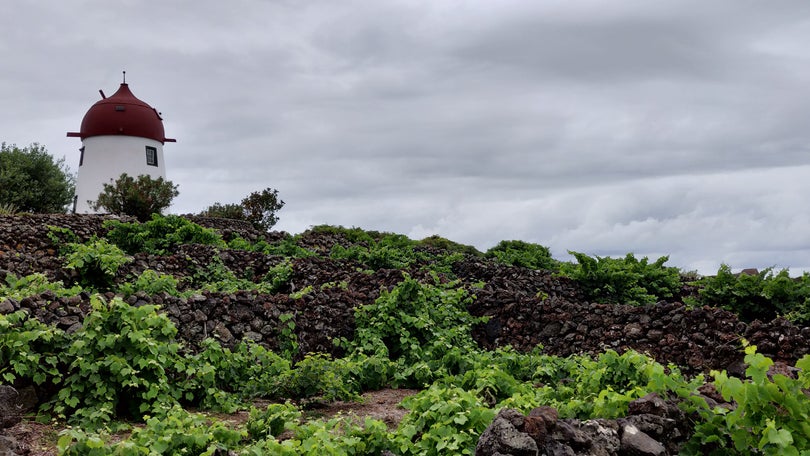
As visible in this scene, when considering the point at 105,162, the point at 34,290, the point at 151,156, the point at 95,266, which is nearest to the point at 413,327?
the point at 34,290

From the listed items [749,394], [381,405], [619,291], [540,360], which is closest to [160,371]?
[381,405]

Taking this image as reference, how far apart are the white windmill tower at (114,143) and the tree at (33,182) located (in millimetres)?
850

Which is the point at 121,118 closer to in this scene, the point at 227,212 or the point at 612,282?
the point at 227,212

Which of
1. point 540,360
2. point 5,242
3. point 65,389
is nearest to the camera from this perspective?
point 65,389

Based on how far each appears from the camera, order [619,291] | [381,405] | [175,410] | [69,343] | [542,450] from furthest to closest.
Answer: [619,291]
[381,405]
[69,343]
[175,410]
[542,450]

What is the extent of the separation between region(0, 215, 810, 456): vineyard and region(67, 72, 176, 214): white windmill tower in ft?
74.3

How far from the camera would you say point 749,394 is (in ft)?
16.5

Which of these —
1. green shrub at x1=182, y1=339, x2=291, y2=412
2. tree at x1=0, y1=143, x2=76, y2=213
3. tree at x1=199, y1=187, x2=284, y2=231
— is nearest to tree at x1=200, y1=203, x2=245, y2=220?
tree at x1=199, y1=187, x2=284, y2=231

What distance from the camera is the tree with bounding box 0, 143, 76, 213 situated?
3247cm

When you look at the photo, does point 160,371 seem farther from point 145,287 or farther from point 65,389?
point 145,287

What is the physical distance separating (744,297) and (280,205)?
842 inches

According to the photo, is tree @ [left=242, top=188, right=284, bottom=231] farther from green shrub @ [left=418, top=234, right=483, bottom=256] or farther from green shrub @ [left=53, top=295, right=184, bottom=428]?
green shrub @ [left=53, top=295, right=184, bottom=428]

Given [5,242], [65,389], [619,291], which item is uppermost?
[5,242]

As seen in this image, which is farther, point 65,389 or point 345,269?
point 345,269
